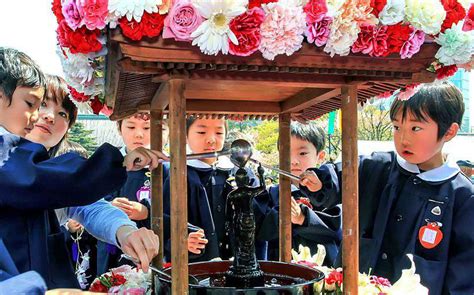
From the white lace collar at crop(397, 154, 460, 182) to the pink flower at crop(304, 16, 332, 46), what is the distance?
126 cm

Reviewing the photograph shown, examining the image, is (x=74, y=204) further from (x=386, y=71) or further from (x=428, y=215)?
(x=428, y=215)

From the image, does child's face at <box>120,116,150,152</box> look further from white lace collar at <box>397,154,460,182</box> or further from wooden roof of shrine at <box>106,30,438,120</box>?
white lace collar at <box>397,154,460,182</box>

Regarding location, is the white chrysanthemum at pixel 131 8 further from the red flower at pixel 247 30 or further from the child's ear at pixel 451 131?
the child's ear at pixel 451 131

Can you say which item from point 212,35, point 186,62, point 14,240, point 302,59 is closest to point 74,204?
point 14,240

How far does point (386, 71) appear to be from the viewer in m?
1.62

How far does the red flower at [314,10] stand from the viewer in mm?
1418

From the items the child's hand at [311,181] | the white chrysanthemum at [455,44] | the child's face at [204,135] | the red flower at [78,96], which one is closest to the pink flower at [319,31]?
the white chrysanthemum at [455,44]

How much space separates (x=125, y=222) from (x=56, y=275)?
28 centimetres

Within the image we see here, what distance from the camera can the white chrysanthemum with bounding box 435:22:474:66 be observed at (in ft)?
4.95

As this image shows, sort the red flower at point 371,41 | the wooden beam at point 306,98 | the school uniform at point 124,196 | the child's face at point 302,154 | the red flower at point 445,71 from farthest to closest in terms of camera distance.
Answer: the child's face at point 302,154, the school uniform at point 124,196, the wooden beam at point 306,98, the red flower at point 445,71, the red flower at point 371,41

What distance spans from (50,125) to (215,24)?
1573 millimetres

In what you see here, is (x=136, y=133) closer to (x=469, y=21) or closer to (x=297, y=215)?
(x=297, y=215)

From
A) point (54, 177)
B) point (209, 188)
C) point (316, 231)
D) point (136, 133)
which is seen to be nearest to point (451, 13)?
point (54, 177)

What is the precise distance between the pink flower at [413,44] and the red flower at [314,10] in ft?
0.90
